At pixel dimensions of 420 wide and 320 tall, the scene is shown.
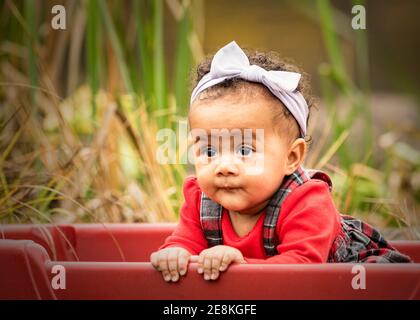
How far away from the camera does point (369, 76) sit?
1.89m

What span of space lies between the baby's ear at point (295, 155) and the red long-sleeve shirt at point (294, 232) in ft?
0.13

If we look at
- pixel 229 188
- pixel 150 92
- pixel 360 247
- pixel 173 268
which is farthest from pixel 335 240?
pixel 150 92

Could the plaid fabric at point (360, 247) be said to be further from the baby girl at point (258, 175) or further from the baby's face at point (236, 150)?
the baby's face at point (236, 150)

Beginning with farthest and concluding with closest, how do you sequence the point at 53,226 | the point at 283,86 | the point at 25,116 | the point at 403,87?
the point at 403,87 → the point at 25,116 → the point at 53,226 → the point at 283,86

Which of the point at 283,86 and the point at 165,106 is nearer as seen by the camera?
the point at 283,86

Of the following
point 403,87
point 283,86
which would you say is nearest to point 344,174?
point 403,87

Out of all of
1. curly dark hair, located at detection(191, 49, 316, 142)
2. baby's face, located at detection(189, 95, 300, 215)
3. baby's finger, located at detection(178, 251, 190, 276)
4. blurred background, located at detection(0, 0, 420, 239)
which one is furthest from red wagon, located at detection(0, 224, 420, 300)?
blurred background, located at detection(0, 0, 420, 239)

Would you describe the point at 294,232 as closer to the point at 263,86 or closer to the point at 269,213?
the point at 269,213

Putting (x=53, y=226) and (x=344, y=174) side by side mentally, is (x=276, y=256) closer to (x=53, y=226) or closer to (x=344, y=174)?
(x=53, y=226)

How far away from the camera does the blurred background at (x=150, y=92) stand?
1.65m

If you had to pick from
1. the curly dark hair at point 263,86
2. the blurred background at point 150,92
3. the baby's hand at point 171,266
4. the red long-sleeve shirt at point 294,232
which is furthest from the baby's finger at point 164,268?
the blurred background at point 150,92

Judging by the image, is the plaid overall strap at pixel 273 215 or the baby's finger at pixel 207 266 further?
the plaid overall strap at pixel 273 215

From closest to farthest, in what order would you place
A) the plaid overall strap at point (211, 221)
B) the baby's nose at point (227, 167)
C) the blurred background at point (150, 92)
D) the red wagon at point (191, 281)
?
the red wagon at point (191, 281)
the baby's nose at point (227, 167)
the plaid overall strap at point (211, 221)
the blurred background at point (150, 92)
